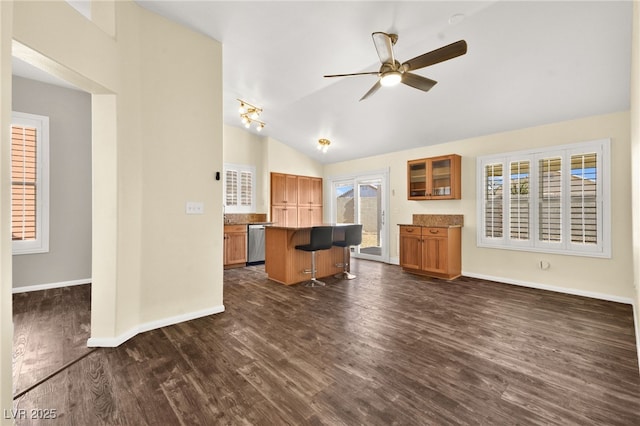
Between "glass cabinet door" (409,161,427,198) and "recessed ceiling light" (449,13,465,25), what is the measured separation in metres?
2.74

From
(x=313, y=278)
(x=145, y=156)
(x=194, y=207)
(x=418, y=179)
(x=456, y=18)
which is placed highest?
(x=456, y=18)

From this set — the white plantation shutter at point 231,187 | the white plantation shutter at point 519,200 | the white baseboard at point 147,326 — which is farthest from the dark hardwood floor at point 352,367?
the white plantation shutter at point 231,187

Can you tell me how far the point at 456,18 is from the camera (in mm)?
2787

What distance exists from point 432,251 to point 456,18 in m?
3.42

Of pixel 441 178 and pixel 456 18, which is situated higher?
pixel 456 18

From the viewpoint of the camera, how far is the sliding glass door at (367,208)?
6.41 m

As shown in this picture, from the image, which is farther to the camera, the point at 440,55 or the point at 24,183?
the point at 24,183

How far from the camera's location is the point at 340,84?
419 cm

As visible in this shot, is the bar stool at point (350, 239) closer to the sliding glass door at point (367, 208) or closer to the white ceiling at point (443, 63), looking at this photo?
the sliding glass door at point (367, 208)

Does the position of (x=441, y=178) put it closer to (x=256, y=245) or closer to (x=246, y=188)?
(x=256, y=245)

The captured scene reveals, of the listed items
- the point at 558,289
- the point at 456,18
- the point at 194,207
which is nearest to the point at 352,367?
the point at 194,207

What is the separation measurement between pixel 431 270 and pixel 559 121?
2884mm

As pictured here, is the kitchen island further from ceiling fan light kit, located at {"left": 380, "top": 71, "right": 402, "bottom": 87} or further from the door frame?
ceiling fan light kit, located at {"left": 380, "top": 71, "right": 402, "bottom": 87}

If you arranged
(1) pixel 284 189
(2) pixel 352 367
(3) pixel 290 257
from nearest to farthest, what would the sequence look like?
1. (2) pixel 352 367
2. (3) pixel 290 257
3. (1) pixel 284 189
